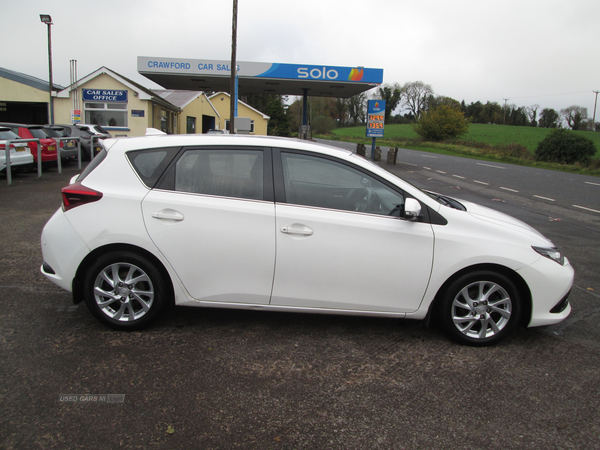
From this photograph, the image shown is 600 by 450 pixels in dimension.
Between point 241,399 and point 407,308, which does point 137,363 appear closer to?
point 241,399

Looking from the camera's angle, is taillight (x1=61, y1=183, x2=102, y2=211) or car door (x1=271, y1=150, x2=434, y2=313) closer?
car door (x1=271, y1=150, x2=434, y2=313)

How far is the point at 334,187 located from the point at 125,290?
1.91 metres

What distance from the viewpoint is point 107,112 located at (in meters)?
28.4

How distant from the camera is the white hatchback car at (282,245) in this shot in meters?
3.57

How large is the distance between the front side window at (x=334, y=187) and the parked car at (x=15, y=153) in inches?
475

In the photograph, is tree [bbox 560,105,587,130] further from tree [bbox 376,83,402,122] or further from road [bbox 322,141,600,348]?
road [bbox 322,141,600,348]

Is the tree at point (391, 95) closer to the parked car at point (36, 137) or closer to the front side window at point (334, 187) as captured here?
the parked car at point (36, 137)

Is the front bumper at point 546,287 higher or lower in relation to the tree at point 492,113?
lower

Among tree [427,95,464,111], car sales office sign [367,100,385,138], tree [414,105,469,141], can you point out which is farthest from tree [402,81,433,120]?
car sales office sign [367,100,385,138]

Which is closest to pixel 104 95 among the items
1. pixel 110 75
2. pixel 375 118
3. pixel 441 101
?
pixel 110 75

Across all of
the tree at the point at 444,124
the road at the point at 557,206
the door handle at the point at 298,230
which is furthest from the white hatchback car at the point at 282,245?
the tree at the point at 444,124

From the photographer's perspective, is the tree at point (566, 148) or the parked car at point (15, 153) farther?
the tree at point (566, 148)

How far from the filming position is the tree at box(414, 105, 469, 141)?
59188mm

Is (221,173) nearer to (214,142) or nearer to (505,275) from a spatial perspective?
(214,142)
